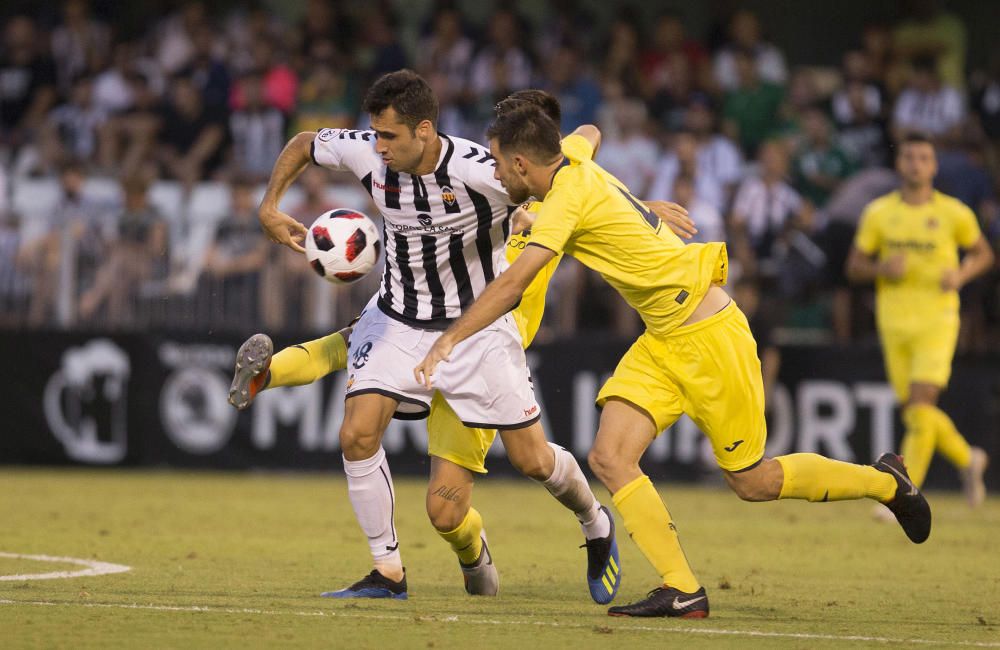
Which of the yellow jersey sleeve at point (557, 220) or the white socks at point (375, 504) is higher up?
the yellow jersey sleeve at point (557, 220)

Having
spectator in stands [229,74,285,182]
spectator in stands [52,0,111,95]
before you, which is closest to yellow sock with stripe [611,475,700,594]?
spectator in stands [229,74,285,182]

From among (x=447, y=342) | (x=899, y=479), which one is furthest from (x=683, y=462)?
(x=447, y=342)

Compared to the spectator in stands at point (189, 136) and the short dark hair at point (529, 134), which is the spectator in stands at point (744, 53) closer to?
the spectator in stands at point (189, 136)

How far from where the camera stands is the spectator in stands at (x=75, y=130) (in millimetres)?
17078

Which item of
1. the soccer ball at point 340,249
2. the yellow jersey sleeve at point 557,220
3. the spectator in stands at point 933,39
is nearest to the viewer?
the yellow jersey sleeve at point 557,220

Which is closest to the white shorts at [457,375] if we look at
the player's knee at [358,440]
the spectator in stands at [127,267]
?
the player's knee at [358,440]

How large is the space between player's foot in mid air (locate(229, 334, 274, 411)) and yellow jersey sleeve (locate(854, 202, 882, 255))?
19.4ft

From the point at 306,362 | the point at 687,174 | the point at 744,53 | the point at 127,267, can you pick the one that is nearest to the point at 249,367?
the point at 306,362

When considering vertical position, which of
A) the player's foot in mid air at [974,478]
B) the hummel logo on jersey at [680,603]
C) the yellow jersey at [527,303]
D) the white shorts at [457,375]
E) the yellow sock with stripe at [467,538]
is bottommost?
Answer: the player's foot in mid air at [974,478]

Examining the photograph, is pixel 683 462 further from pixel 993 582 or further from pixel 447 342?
pixel 447 342

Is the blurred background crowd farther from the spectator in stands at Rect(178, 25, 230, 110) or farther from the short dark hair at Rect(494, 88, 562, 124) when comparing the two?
the short dark hair at Rect(494, 88, 562, 124)

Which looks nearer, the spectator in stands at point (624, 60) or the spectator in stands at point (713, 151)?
the spectator in stands at point (713, 151)

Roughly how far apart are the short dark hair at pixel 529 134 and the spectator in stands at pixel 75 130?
11327mm

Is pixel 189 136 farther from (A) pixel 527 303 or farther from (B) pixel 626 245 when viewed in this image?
(B) pixel 626 245
